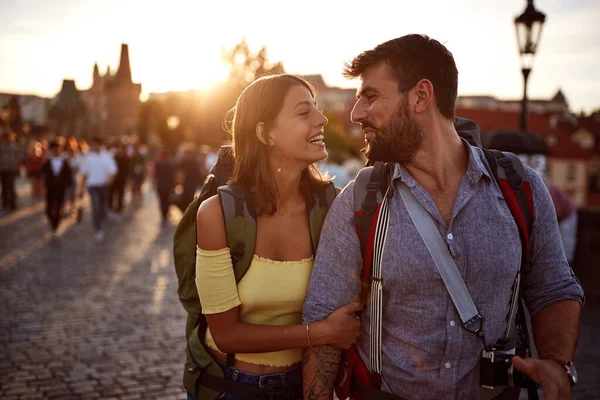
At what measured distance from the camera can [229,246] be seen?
7.68 feet

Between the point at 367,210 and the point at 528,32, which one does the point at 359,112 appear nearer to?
the point at 367,210

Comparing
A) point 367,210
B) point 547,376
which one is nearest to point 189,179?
point 367,210

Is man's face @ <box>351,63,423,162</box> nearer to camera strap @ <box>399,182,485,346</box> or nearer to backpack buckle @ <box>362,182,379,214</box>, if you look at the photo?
backpack buckle @ <box>362,182,379,214</box>

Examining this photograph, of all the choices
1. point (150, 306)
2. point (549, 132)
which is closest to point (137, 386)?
point (150, 306)

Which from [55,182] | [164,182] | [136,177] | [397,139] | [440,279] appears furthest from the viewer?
[136,177]

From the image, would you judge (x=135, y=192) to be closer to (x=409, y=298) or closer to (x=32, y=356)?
(x=32, y=356)

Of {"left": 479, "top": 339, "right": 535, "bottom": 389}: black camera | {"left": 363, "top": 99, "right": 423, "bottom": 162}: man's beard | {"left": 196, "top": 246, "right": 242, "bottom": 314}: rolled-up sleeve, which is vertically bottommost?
{"left": 479, "top": 339, "right": 535, "bottom": 389}: black camera

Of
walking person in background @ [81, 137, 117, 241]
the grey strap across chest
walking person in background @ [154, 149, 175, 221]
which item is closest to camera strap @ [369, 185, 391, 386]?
the grey strap across chest

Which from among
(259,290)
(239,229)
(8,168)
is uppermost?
(239,229)

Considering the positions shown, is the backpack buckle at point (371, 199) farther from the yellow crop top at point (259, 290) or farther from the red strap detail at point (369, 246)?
the yellow crop top at point (259, 290)

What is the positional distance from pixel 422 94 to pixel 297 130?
1.91ft

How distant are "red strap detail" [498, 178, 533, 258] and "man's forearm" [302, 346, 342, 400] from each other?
81 centimetres

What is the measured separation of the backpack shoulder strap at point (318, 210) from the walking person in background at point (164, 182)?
13.2 metres

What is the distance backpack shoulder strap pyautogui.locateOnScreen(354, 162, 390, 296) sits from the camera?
6.89 feet
